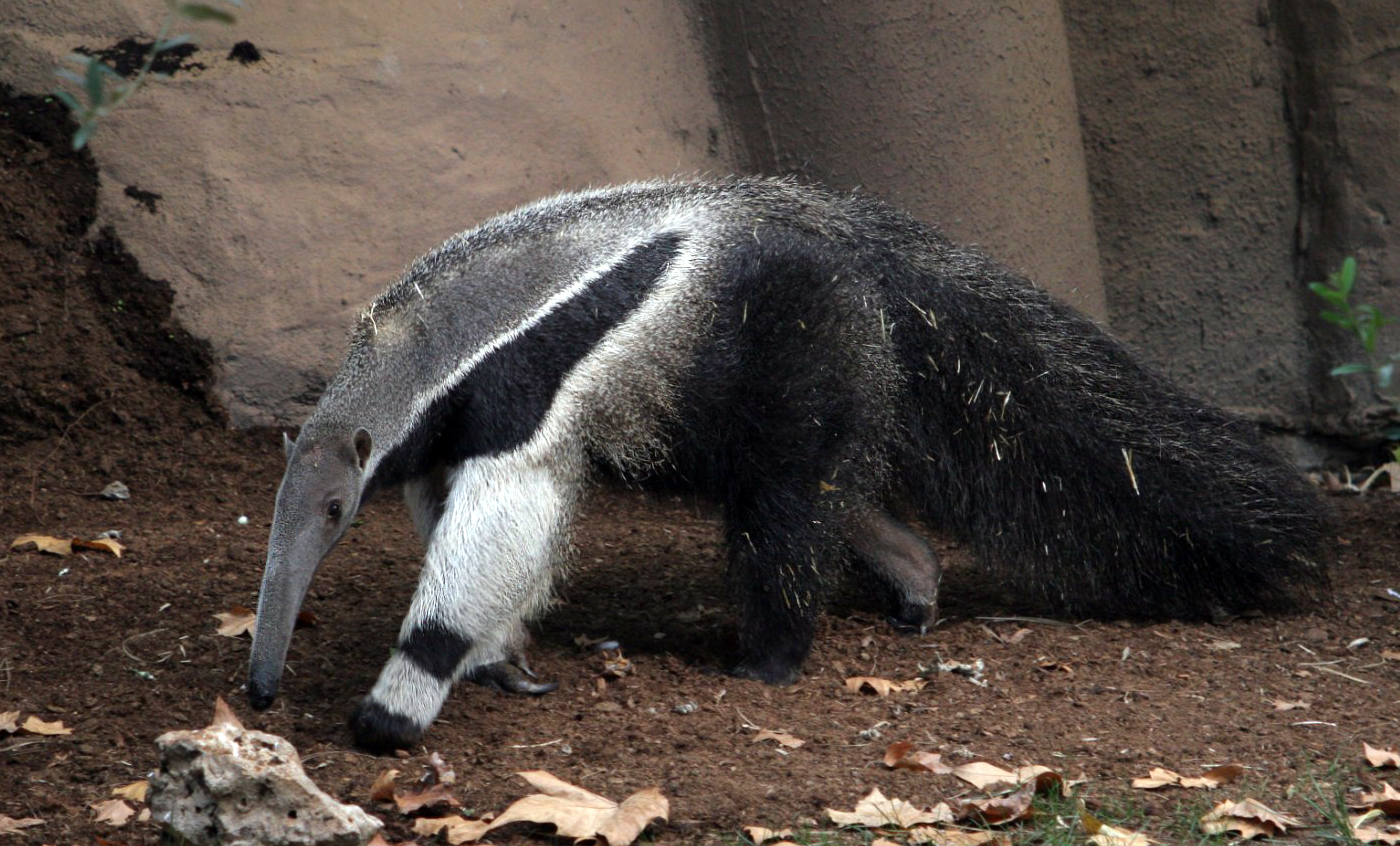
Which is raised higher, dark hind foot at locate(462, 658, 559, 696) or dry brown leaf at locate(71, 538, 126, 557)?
dry brown leaf at locate(71, 538, 126, 557)

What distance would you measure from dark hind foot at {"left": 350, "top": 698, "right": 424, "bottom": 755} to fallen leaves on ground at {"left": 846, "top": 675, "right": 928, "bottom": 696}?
1486 mm

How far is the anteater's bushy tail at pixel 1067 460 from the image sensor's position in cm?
498

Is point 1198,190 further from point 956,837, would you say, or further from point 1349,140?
point 956,837

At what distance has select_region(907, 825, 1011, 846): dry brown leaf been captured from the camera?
10.4 feet

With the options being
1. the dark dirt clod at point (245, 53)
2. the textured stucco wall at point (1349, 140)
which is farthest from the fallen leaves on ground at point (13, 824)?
the textured stucco wall at point (1349, 140)

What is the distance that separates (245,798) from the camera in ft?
9.84

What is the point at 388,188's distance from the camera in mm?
6484

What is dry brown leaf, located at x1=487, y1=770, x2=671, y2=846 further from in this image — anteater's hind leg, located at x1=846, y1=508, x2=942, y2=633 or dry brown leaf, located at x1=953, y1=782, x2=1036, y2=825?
anteater's hind leg, located at x1=846, y1=508, x2=942, y2=633

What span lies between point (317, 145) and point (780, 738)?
377cm

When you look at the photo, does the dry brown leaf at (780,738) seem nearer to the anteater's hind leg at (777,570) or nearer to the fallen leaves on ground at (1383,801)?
the anteater's hind leg at (777,570)

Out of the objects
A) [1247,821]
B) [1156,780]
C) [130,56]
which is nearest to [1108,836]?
[1247,821]

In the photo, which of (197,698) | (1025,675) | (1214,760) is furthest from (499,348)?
(1214,760)

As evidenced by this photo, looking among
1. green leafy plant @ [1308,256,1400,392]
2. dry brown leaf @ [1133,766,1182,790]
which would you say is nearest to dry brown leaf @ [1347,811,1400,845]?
dry brown leaf @ [1133,766,1182,790]

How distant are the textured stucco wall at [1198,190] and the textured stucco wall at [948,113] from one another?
23 centimetres
